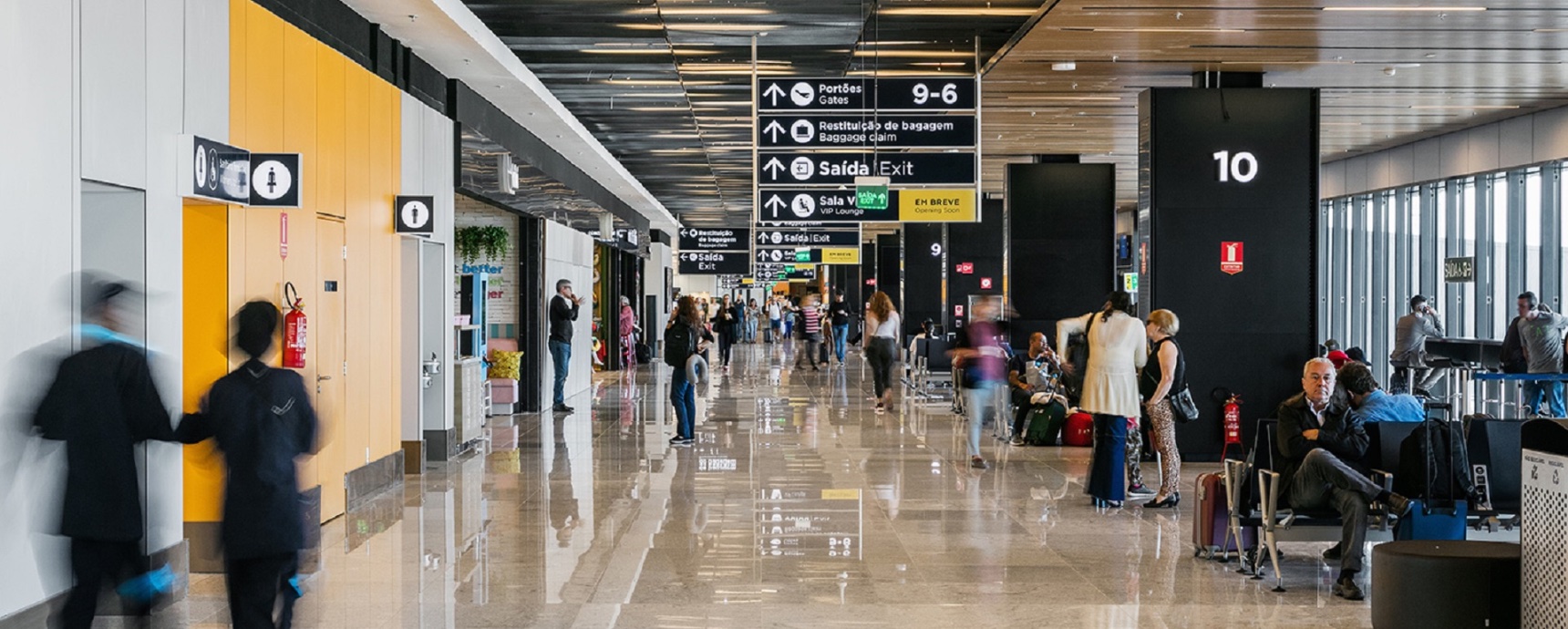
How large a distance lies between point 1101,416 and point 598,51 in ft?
23.0

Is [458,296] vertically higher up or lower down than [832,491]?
higher up

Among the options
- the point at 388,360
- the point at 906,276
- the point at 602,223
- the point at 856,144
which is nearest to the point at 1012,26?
the point at 856,144

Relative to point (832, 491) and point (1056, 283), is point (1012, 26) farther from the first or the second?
point (1056, 283)

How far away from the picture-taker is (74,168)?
652 centimetres

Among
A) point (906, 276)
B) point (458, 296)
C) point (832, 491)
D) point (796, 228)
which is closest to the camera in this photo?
point (832, 491)

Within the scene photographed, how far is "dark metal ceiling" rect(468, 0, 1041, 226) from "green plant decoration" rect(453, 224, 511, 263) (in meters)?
1.99

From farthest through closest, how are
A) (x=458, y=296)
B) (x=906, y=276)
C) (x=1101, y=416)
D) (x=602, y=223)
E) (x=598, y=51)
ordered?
(x=906, y=276)
(x=602, y=223)
(x=458, y=296)
(x=598, y=51)
(x=1101, y=416)

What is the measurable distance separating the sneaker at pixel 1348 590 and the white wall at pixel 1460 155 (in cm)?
1213

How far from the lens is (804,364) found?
1362 inches

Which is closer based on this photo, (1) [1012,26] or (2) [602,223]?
(1) [1012,26]

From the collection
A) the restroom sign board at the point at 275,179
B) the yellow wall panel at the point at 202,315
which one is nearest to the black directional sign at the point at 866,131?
the restroom sign board at the point at 275,179

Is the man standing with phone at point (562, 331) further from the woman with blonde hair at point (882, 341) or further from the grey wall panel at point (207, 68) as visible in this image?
the grey wall panel at point (207, 68)

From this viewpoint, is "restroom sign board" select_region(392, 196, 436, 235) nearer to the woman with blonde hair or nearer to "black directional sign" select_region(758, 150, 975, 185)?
"black directional sign" select_region(758, 150, 975, 185)

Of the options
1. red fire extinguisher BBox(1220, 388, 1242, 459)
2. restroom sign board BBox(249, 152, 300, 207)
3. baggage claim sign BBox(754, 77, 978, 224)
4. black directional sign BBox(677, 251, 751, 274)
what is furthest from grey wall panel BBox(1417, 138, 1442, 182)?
black directional sign BBox(677, 251, 751, 274)
